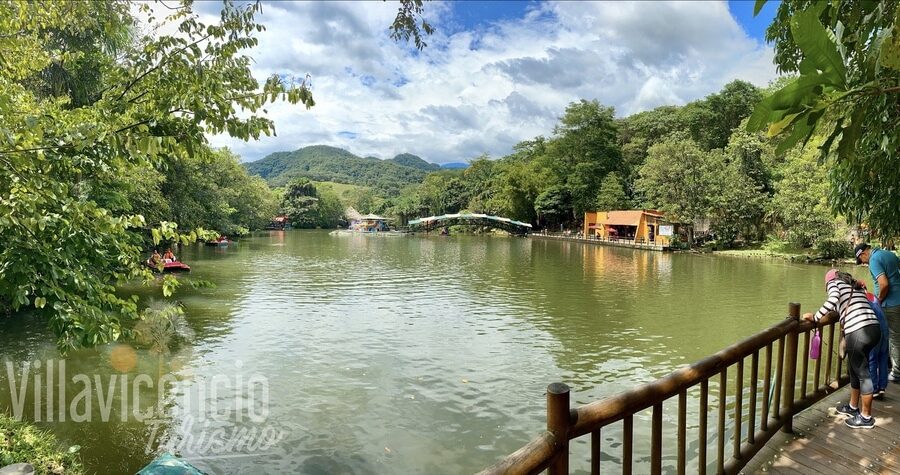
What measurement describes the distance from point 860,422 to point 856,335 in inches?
27.3

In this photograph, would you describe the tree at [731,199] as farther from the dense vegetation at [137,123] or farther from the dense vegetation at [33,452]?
the dense vegetation at [33,452]

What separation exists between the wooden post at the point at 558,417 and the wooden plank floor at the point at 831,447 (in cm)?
217

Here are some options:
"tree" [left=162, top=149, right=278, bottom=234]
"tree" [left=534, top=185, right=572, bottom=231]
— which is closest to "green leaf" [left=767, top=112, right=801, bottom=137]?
"tree" [left=162, top=149, right=278, bottom=234]

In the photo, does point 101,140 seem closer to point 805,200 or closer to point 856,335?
point 856,335

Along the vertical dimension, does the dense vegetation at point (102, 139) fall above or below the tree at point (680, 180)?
below

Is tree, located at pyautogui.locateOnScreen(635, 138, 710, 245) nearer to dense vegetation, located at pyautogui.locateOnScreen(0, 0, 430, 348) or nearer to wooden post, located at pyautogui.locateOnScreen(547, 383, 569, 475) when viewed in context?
dense vegetation, located at pyautogui.locateOnScreen(0, 0, 430, 348)

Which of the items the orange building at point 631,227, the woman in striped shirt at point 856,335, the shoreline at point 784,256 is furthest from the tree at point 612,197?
the woman in striped shirt at point 856,335

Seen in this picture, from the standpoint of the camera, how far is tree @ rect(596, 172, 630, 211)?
50812 millimetres

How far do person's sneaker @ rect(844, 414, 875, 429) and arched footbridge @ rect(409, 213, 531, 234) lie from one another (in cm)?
5657

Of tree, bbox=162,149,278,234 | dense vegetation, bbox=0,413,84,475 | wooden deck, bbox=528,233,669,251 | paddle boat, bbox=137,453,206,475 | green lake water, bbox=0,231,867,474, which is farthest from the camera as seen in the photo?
wooden deck, bbox=528,233,669,251

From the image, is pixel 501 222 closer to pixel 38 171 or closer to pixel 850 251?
pixel 850 251

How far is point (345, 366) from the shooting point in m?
9.44

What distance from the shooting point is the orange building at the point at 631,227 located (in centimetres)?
3912

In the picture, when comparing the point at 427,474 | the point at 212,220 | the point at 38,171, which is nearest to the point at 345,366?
the point at 427,474
